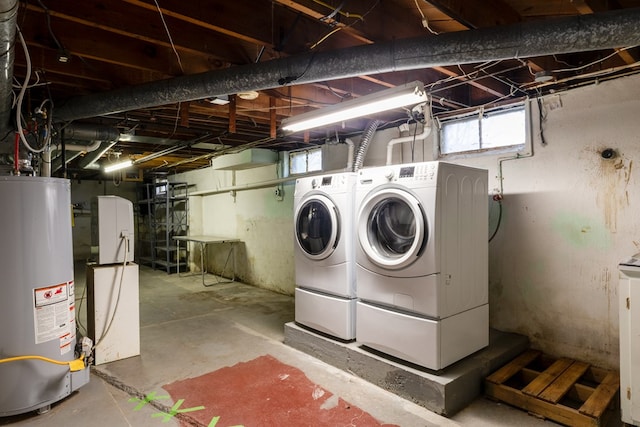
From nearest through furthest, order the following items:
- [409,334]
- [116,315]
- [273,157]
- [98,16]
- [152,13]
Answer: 1. [98,16]
2. [152,13]
3. [409,334]
4. [116,315]
5. [273,157]

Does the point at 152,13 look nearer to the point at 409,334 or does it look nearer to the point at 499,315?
the point at 409,334

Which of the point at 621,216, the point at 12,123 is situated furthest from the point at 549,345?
the point at 12,123

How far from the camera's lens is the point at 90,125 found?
3814 millimetres

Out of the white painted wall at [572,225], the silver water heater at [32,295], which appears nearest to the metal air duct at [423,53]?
the silver water heater at [32,295]

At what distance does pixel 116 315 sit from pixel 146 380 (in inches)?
28.0

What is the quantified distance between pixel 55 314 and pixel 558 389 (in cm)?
348

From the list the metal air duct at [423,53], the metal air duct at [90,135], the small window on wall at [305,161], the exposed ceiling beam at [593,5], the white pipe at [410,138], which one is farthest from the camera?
the small window on wall at [305,161]

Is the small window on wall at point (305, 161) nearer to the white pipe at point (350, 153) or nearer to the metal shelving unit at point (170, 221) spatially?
the white pipe at point (350, 153)

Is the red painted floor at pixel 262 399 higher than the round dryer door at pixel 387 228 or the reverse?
the reverse

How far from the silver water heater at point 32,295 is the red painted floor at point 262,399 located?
0.82 meters

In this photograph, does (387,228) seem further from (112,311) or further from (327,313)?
(112,311)

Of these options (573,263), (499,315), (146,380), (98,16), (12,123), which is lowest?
(146,380)

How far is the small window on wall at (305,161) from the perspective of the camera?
17.6 feet

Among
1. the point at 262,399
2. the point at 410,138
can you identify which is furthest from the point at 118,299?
the point at 410,138
